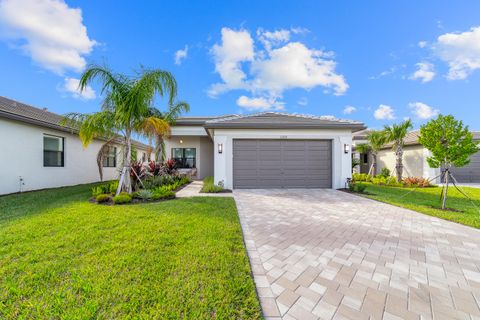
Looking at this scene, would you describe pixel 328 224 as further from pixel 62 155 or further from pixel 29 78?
pixel 29 78

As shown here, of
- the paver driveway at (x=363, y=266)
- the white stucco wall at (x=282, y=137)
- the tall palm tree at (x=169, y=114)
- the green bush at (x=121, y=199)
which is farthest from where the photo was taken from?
the tall palm tree at (x=169, y=114)

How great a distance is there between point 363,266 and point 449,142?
6317 mm

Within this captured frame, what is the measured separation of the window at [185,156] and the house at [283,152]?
20.7 ft

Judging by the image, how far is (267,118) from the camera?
1020 centimetres

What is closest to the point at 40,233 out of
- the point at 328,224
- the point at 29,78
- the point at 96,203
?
the point at 96,203

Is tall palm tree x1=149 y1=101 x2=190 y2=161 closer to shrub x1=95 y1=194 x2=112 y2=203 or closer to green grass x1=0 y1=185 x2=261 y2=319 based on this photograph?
shrub x1=95 y1=194 x2=112 y2=203

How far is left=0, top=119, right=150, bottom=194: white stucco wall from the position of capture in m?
7.77

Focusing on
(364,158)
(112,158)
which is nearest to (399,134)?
(364,158)

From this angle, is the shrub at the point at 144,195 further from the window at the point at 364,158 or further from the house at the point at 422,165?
the window at the point at 364,158

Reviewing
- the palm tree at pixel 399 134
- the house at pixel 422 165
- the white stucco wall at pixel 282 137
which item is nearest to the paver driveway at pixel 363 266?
the white stucco wall at pixel 282 137

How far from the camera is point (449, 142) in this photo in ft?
20.4

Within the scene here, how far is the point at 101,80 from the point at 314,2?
10767 millimetres

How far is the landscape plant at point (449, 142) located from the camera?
240 inches

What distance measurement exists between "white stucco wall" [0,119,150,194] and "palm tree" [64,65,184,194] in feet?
6.36
